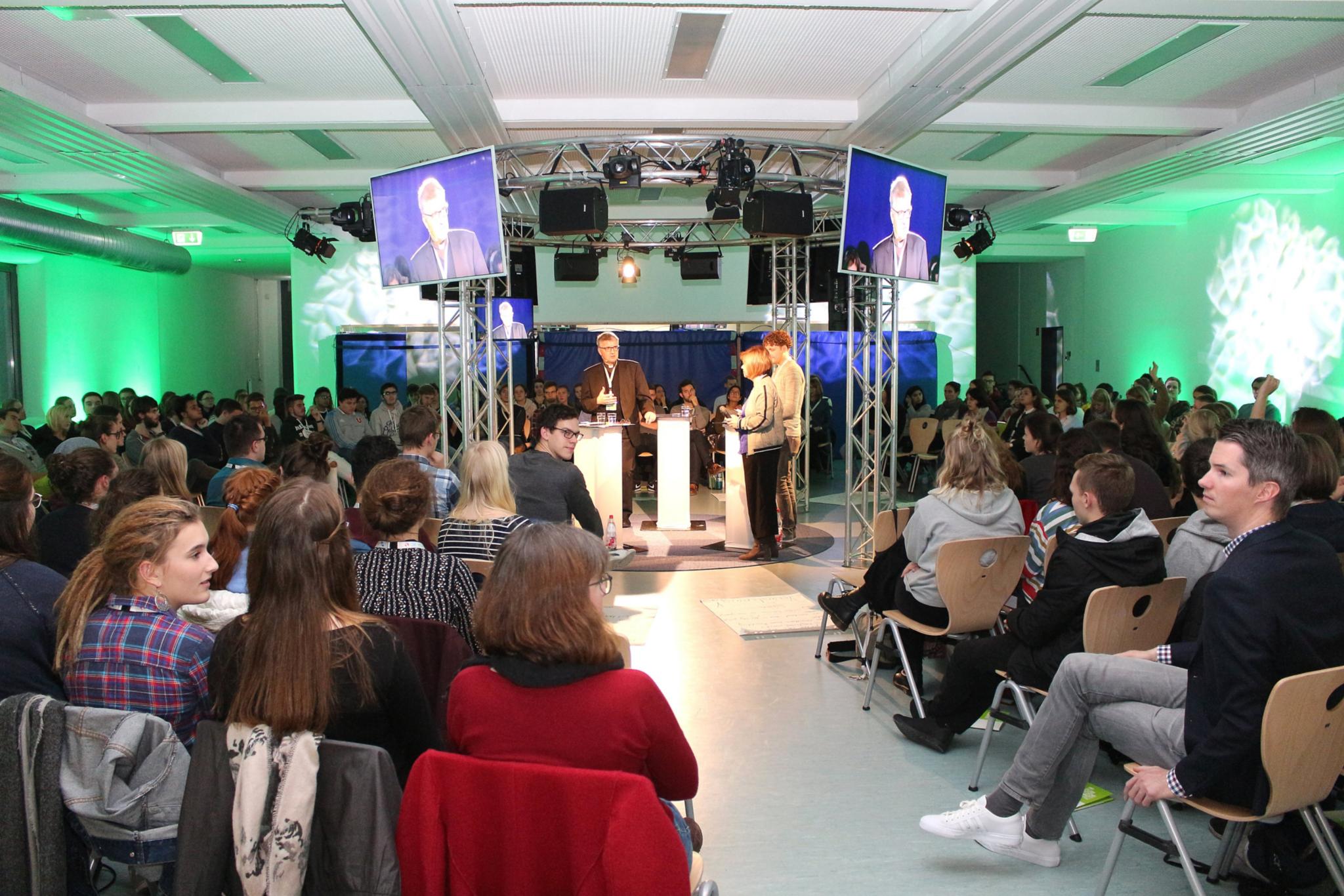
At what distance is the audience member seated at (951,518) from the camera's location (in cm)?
405

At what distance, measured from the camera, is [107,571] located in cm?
230

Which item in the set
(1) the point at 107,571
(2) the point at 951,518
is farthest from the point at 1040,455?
(1) the point at 107,571

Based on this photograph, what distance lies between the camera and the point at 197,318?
672 inches

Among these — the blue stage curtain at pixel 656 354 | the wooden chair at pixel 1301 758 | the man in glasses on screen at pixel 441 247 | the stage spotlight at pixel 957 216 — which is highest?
the stage spotlight at pixel 957 216

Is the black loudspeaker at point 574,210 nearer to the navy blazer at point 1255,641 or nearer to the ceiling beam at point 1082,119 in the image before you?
the ceiling beam at point 1082,119

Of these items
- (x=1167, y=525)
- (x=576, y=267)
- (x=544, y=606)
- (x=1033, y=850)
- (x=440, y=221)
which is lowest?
(x=1033, y=850)

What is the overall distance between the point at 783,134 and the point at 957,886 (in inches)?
304

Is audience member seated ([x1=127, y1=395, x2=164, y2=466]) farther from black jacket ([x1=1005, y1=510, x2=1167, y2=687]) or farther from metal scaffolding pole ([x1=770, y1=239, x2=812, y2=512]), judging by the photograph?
black jacket ([x1=1005, y1=510, x2=1167, y2=687])

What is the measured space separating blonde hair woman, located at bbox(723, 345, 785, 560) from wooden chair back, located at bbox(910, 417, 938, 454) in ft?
14.3

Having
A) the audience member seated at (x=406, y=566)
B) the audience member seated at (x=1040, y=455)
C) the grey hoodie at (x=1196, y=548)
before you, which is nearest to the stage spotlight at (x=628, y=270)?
the audience member seated at (x=1040, y=455)

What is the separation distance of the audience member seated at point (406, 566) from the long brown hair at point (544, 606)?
92 cm

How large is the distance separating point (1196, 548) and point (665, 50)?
186 inches

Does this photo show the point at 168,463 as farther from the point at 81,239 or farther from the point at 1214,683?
the point at 81,239

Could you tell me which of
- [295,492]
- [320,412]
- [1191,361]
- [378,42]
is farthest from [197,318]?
[295,492]
